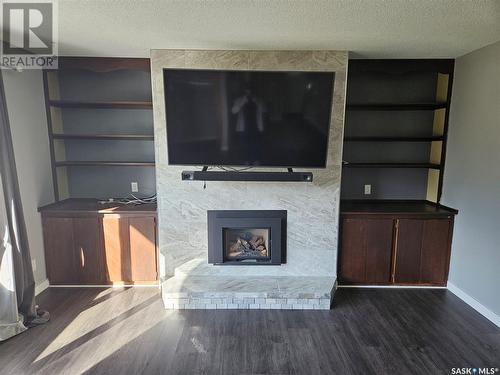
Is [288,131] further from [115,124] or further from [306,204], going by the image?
[115,124]

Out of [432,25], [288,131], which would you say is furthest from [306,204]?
[432,25]

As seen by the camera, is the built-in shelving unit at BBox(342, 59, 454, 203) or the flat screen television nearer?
the flat screen television

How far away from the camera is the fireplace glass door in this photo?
3.06m

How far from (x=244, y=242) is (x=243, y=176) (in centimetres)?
81

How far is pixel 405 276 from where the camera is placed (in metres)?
3.14

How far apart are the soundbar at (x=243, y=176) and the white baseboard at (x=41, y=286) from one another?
1883mm

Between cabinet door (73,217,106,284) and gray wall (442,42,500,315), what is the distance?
12.0 ft

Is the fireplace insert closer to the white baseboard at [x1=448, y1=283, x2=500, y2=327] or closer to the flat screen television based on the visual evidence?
the flat screen television

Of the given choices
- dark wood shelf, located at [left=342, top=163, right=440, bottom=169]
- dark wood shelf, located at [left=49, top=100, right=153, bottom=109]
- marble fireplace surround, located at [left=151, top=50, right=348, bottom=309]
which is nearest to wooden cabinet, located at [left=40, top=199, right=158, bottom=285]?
marble fireplace surround, located at [left=151, top=50, right=348, bottom=309]

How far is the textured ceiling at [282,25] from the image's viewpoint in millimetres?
1849

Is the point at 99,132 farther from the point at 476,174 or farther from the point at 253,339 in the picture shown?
the point at 476,174

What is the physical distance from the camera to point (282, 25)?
84.7 inches

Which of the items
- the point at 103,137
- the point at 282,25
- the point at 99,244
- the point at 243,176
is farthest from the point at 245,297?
the point at 282,25

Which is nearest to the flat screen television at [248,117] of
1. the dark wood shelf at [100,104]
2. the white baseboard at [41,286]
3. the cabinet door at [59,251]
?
the dark wood shelf at [100,104]
